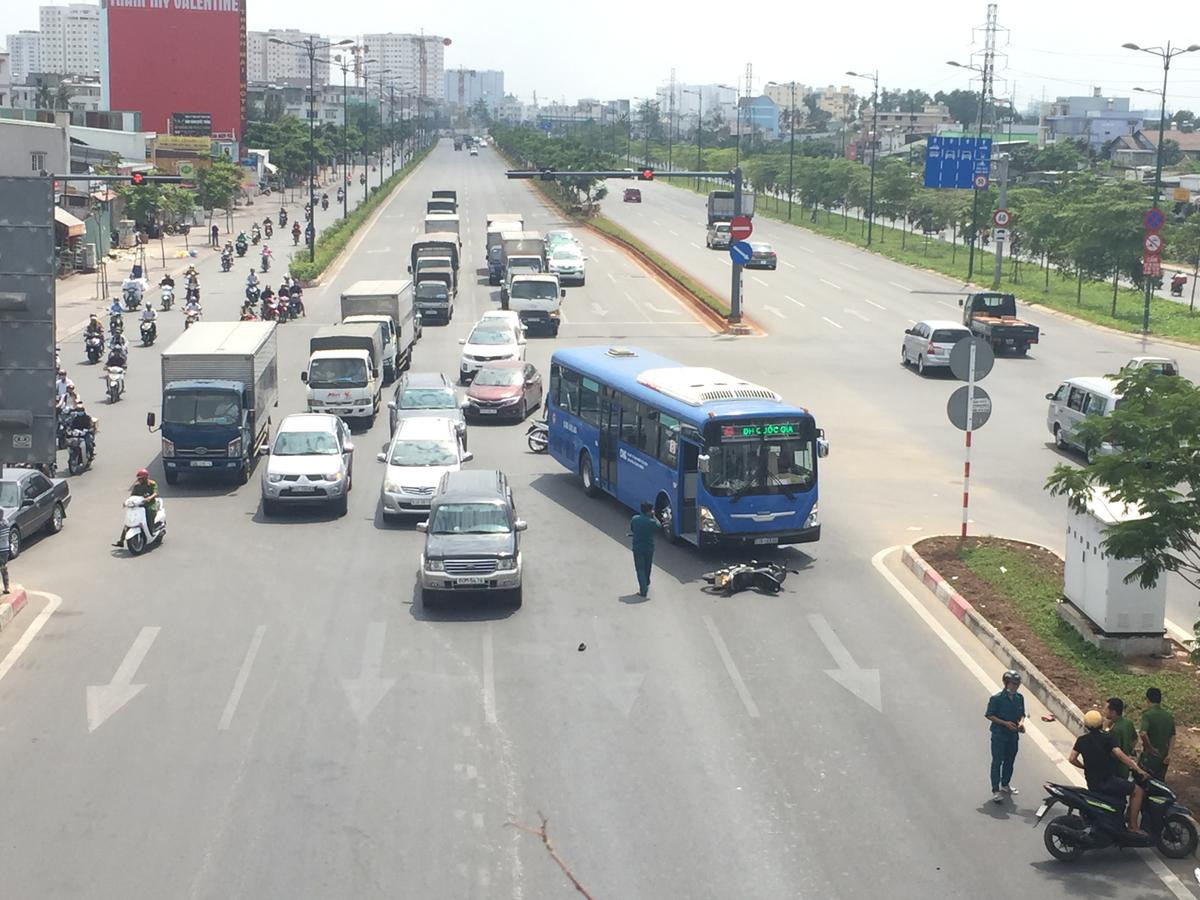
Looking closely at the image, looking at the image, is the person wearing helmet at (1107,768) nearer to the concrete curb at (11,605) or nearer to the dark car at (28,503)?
the concrete curb at (11,605)

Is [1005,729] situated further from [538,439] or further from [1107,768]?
[538,439]

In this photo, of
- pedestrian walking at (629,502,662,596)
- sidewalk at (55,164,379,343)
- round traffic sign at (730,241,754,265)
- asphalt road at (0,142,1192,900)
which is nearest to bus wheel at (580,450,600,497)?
asphalt road at (0,142,1192,900)

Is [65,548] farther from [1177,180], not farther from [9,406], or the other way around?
[1177,180]

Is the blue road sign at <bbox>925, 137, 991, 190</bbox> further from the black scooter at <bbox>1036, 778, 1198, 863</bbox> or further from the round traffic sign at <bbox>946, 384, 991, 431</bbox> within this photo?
the black scooter at <bbox>1036, 778, 1198, 863</bbox>

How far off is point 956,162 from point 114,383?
147 ft

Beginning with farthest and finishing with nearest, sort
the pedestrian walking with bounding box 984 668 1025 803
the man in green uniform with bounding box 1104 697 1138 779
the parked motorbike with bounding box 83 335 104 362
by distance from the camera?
the parked motorbike with bounding box 83 335 104 362
the pedestrian walking with bounding box 984 668 1025 803
the man in green uniform with bounding box 1104 697 1138 779

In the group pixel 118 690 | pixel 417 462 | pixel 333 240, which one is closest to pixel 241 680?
pixel 118 690

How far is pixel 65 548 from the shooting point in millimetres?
24266

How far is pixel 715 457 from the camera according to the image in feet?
74.2

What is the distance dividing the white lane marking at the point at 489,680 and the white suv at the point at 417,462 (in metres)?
5.99

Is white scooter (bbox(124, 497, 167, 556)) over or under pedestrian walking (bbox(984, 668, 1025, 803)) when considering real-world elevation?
under

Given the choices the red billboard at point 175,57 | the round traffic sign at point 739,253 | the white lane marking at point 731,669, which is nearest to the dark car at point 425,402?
the white lane marking at point 731,669

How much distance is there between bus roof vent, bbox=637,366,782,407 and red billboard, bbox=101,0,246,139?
12820cm

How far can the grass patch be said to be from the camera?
212ft
